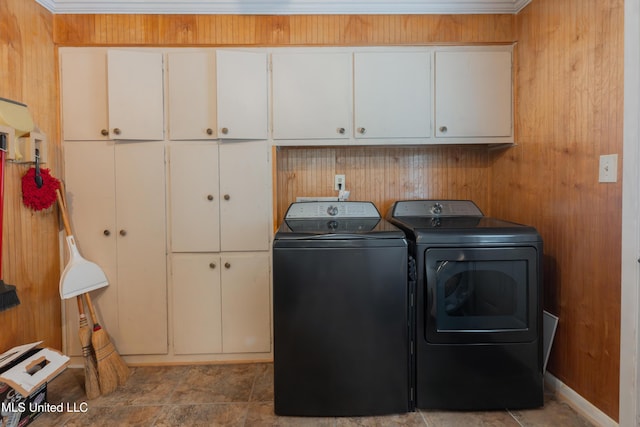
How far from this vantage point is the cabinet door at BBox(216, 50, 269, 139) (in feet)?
6.50

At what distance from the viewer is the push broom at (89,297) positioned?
1806mm

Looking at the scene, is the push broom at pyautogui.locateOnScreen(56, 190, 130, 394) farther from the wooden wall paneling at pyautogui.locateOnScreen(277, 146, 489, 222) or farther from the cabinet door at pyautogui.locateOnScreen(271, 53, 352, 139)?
the cabinet door at pyautogui.locateOnScreen(271, 53, 352, 139)

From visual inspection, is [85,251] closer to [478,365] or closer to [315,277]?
[315,277]

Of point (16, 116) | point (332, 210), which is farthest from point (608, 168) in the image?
point (16, 116)

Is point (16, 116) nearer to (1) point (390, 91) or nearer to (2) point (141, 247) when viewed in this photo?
(2) point (141, 247)

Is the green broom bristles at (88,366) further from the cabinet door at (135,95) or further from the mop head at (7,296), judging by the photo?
the cabinet door at (135,95)

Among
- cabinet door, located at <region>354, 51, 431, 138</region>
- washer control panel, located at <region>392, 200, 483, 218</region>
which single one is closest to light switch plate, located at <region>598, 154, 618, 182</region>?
washer control panel, located at <region>392, 200, 483, 218</region>

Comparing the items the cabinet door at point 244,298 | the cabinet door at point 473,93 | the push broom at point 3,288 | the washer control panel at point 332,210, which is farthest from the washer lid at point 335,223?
the push broom at point 3,288

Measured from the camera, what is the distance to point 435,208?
2.20 metres

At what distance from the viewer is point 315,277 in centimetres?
153

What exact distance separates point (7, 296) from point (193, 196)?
1.01 metres

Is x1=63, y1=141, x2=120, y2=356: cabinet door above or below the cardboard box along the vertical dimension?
above

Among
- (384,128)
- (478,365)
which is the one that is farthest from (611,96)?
(478,365)

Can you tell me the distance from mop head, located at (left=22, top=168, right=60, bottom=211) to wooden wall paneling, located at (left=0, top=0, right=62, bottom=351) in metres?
0.05
